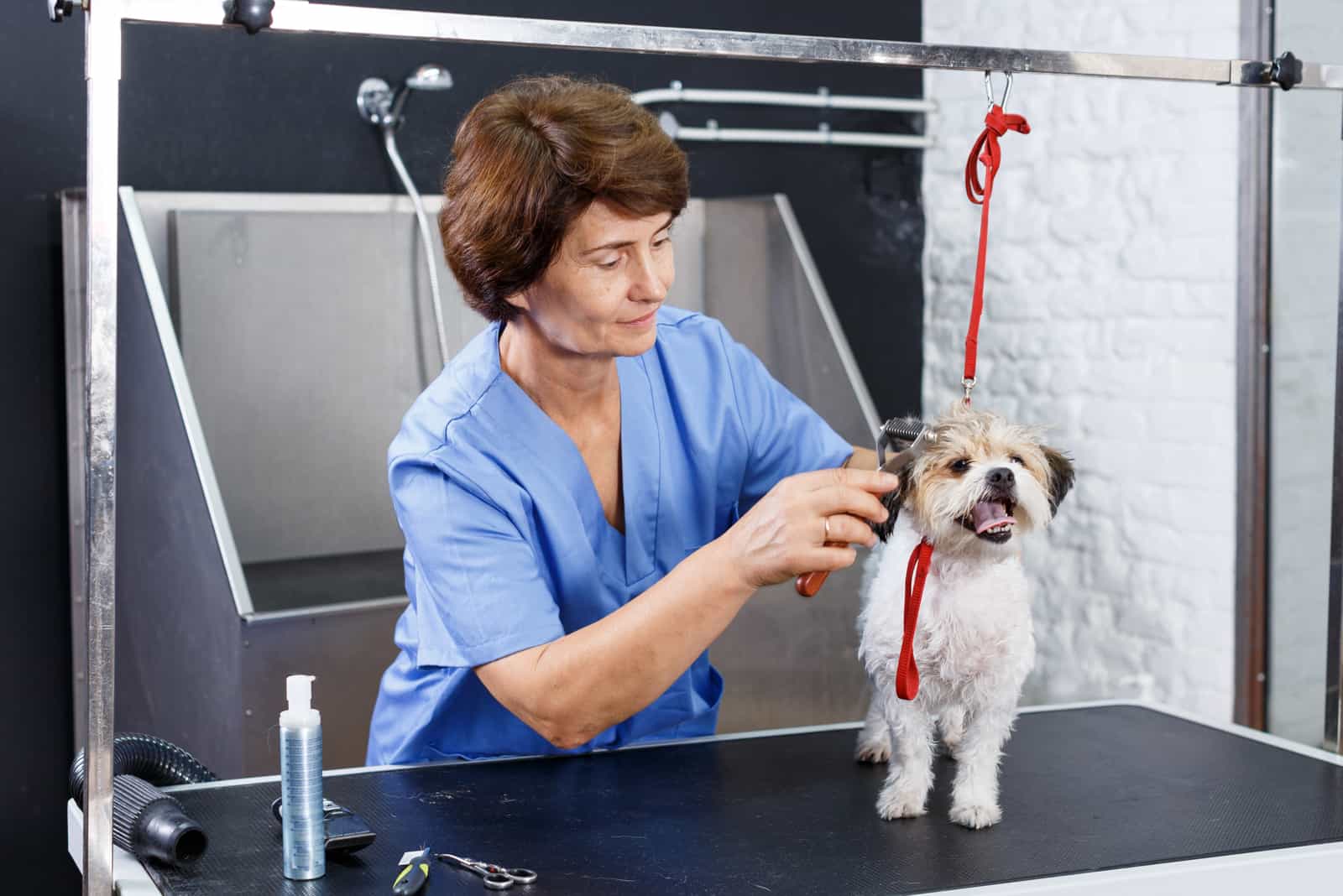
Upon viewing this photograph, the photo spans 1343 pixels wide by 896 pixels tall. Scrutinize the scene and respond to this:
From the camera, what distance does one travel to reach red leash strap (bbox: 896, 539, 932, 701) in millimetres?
1270

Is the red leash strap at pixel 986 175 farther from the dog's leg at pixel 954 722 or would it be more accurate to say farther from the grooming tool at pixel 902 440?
the dog's leg at pixel 954 722

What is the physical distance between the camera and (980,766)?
133 centimetres

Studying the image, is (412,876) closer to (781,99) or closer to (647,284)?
(647,284)

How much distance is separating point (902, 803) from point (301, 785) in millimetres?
571

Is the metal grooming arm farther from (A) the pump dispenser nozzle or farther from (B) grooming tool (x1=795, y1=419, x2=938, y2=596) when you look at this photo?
(B) grooming tool (x1=795, y1=419, x2=938, y2=596)

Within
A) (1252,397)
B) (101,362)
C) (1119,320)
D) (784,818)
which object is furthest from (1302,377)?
(101,362)

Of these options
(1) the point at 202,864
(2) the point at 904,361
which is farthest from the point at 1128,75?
(2) the point at 904,361

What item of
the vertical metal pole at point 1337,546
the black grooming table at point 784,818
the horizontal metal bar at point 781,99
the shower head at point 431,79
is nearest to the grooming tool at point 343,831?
the black grooming table at point 784,818

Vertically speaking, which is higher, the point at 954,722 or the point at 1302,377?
the point at 1302,377

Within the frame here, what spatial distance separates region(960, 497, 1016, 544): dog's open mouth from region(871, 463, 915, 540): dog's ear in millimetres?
76

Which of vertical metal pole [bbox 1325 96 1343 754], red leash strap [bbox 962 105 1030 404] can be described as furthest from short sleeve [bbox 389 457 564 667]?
vertical metal pole [bbox 1325 96 1343 754]

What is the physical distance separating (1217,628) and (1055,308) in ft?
2.76

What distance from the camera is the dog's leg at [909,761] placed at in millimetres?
1340

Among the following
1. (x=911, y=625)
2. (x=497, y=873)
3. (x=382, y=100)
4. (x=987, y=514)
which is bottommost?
(x=497, y=873)
